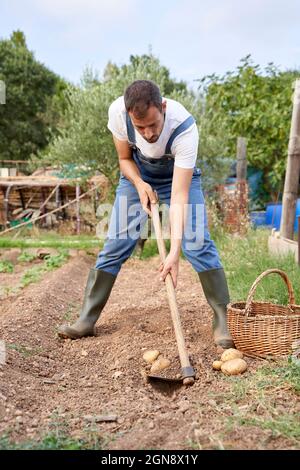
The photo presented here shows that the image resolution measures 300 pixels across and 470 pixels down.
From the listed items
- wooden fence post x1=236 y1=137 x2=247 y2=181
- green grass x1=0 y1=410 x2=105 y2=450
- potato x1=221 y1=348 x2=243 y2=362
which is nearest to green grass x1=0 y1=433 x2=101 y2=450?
green grass x1=0 y1=410 x2=105 y2=450

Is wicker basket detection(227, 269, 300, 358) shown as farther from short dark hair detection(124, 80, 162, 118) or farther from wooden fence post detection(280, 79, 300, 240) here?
wooden fence post detection(280, 79, 300, 240)

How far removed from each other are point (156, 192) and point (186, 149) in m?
0.50

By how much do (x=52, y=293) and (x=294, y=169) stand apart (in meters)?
2.88

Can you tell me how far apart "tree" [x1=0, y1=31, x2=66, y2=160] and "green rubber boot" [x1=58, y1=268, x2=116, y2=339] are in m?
18.7

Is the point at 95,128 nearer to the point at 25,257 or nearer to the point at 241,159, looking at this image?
the point at 25,257

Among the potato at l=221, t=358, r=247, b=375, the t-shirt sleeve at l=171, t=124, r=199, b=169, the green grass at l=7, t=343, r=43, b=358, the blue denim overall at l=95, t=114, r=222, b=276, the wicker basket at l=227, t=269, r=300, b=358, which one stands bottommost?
the green grass at l=7, t=343, r=43, b=358

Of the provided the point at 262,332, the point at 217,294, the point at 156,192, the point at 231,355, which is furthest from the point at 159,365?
the point at 156,192

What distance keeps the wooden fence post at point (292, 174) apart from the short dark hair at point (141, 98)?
3.48 meters

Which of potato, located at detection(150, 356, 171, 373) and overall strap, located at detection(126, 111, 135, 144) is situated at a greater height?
overall strap, located at detection(126, 111, 135, 144)

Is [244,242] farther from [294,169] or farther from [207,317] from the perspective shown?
[207,317]

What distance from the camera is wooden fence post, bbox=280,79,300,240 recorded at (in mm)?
6391

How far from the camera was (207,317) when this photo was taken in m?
4.48

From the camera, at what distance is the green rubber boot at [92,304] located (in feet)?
13.4
